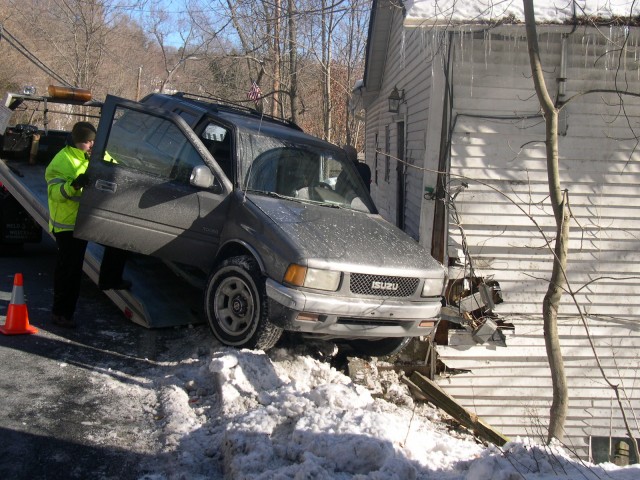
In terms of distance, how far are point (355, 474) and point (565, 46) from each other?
6236 mm

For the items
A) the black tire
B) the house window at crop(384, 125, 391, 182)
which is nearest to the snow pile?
the black tire

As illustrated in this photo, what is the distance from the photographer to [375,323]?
5395mm

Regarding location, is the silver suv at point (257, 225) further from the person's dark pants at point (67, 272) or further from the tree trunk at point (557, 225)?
the tree trunk at point (557, 225)

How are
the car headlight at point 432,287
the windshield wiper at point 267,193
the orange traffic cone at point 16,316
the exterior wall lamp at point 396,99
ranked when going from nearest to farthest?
the car headlight at point 432,287, the orange traffic cone at point 16,316, the windshield wiper at point 267,193, the exterior wall lamp at point 396,99

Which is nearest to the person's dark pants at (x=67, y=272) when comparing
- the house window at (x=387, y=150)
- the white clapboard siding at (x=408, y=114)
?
the white clapboard siding at (x=408, y=114)

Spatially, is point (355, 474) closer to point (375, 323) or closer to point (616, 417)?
point (375, 323)

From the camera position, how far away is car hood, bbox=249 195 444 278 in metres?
5.14

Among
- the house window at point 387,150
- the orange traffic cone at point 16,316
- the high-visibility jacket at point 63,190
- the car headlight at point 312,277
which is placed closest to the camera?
the car headlight at point 312,277

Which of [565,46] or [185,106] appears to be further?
[565,46]

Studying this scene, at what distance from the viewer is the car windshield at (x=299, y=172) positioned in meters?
6.15

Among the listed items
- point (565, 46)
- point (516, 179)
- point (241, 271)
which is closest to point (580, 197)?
point (516, 179)

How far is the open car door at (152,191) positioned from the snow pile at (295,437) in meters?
1.21

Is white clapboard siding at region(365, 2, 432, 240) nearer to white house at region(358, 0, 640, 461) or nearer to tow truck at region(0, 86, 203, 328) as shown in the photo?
white house at region(358, 0, 640, 461)

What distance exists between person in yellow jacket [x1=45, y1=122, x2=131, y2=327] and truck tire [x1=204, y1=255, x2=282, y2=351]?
4.49 feet
